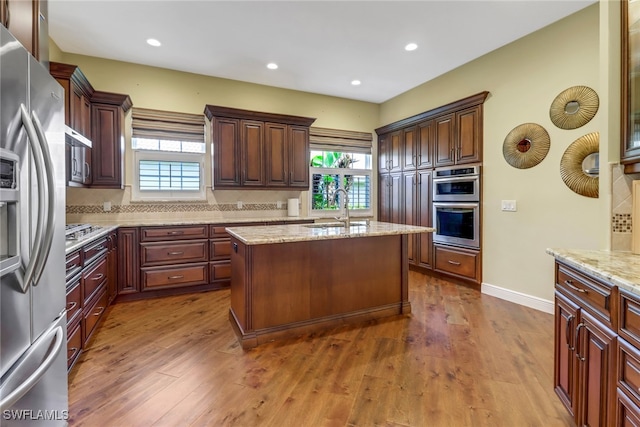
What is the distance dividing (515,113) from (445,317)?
2404 mm

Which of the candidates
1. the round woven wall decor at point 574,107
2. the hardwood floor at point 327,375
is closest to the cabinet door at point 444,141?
the round woven wall decor at point 574,107

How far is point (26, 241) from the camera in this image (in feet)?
3.42

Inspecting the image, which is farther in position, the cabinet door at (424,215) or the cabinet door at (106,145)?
the cabinet door at (424,215)

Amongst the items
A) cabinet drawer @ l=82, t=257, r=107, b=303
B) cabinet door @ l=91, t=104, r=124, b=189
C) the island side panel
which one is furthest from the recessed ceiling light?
cabinet drawer @ l=82, t=257, r=107, b=303

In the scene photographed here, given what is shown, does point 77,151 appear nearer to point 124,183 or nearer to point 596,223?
point 124,183

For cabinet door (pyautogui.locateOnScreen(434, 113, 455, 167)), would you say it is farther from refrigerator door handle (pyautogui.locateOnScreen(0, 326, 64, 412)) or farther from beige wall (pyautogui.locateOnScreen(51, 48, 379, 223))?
refrigerator door handle (pyautogui.locateOnScreen(0, 326, 64, 412))

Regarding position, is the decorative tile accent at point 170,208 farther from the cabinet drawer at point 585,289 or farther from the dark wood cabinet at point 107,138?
the cabinet drawer at point 585,289

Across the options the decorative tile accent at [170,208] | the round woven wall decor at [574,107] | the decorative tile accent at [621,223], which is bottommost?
the decorative tile accent at [621,223]

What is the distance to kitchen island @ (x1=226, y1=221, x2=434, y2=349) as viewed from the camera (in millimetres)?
2486

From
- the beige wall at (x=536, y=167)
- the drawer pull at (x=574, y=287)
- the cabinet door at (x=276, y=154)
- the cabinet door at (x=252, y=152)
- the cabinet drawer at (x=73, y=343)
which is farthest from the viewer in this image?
the cabinet door at (x=276, y=154)

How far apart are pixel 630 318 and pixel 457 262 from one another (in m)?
3.19

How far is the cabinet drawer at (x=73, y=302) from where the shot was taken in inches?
78.5

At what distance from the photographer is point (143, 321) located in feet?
9.77

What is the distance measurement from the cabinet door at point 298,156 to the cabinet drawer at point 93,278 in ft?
8.32
